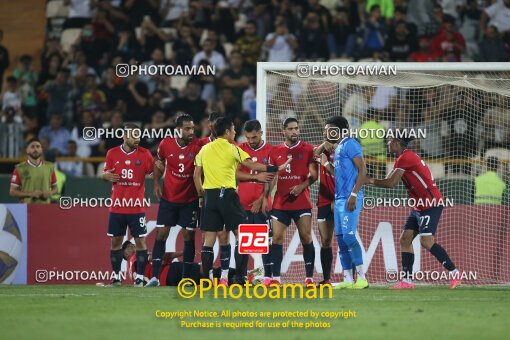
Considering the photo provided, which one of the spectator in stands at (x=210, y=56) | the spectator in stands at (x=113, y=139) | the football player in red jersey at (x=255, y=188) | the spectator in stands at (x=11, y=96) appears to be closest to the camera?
the football player in red jersey at (x=255, y=188)

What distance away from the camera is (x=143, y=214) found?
15.3 meters

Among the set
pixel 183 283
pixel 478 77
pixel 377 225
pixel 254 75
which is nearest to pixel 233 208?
pixel 183 283

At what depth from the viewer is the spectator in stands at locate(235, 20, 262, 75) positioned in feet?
72.1

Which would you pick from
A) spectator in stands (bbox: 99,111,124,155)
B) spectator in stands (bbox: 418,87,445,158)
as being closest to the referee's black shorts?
spectator in stands (bbox: 418,87,445,158)

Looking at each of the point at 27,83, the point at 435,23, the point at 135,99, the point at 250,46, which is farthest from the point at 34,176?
the point at 435,23

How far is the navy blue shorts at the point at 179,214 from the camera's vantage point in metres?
15.1

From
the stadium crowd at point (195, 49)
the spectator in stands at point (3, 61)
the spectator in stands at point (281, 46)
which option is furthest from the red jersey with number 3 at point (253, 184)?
the spectator in stands at point (3, 61)

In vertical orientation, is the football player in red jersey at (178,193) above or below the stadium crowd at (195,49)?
below

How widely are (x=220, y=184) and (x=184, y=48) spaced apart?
8.54 metres

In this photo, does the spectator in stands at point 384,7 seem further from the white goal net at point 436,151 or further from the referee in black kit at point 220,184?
the referee in black kit at point 220,184

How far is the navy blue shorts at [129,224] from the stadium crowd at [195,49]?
15.6ft

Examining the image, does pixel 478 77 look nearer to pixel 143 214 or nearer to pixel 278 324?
pixel 143 214

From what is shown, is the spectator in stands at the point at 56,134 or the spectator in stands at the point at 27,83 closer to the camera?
the spectator in stands at the point at 56,134

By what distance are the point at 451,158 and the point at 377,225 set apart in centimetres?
178
